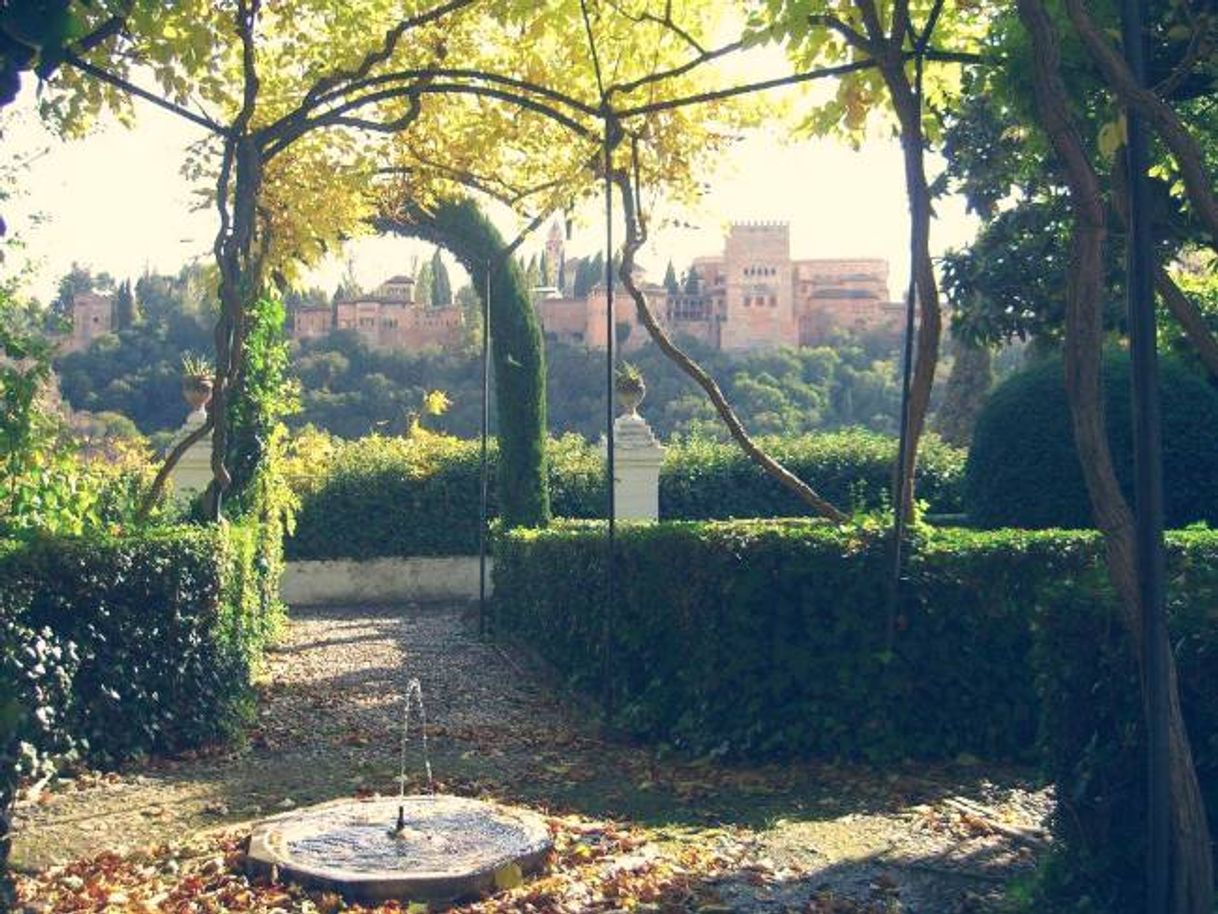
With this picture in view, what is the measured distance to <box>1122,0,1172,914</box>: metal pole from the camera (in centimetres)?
321

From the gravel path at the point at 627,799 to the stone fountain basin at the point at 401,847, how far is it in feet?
1.28

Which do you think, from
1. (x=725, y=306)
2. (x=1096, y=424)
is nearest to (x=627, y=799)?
(x=1096, y=424)

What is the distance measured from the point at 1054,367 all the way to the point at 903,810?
6.57 meters

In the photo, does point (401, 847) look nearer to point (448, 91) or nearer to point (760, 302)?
point (448, 91)

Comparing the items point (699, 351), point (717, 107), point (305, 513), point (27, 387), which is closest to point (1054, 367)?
point (717, 107)

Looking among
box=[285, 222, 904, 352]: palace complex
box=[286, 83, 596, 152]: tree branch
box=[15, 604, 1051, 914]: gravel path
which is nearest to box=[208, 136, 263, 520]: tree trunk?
box=[286, 83, 596, 152]: tree branch

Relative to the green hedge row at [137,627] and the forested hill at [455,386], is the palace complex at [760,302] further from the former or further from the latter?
the green hedge row at [137,627]

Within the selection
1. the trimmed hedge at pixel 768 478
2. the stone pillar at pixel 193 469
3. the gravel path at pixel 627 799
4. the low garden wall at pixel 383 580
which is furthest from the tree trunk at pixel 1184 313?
the low garden wall at pixel 383 580

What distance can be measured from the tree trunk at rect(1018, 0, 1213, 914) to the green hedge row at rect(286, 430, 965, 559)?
48.0 feet

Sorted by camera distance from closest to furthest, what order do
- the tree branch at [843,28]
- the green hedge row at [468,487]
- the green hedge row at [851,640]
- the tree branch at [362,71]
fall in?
the tree branch at [843,28] < the green hedge row at [851,640] < the tree branch at [362,71] < the green hedge row at [468,487]

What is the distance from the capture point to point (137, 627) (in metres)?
6.78

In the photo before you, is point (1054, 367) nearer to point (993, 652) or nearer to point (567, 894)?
point (993, 652)

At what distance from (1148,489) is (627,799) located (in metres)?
3.19

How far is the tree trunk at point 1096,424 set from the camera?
3.25 metres
